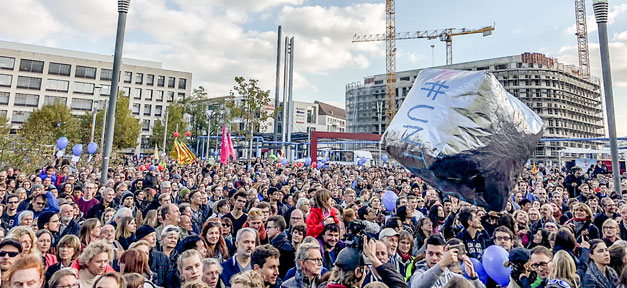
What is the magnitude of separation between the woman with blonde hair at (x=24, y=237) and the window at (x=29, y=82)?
218 feet

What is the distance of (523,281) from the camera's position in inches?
148

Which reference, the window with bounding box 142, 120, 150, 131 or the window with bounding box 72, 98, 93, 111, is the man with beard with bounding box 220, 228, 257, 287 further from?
the window with bounding box 142, 120, 150, 131

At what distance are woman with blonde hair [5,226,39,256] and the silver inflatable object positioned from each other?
411 centimetres

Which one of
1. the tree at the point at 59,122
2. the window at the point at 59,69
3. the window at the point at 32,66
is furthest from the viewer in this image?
the window at the point at 59,69

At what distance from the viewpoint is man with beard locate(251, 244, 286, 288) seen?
378 centimetres

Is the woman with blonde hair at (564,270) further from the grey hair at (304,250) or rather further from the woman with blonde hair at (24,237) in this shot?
the woman with blonde hair at (24,237)

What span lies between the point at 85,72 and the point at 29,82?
7534 mm

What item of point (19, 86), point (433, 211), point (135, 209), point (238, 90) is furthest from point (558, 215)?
point (19, 86)

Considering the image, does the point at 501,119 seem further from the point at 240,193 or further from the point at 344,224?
the point at 240,193

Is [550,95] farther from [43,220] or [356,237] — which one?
[43,220]

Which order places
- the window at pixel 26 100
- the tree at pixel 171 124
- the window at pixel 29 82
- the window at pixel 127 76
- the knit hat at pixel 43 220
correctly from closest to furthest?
the knit hat at pixel 43 220
the tree at pixel 171 124
the window at pixel 26 100
the window at pixel 29 82
the window at pixel 127 76

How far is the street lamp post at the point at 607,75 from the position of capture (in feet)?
29.6

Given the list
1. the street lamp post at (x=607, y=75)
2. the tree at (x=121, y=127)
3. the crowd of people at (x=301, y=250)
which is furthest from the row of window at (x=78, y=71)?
the street lamp post at (x=607, y=75)

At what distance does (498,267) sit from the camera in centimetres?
381
